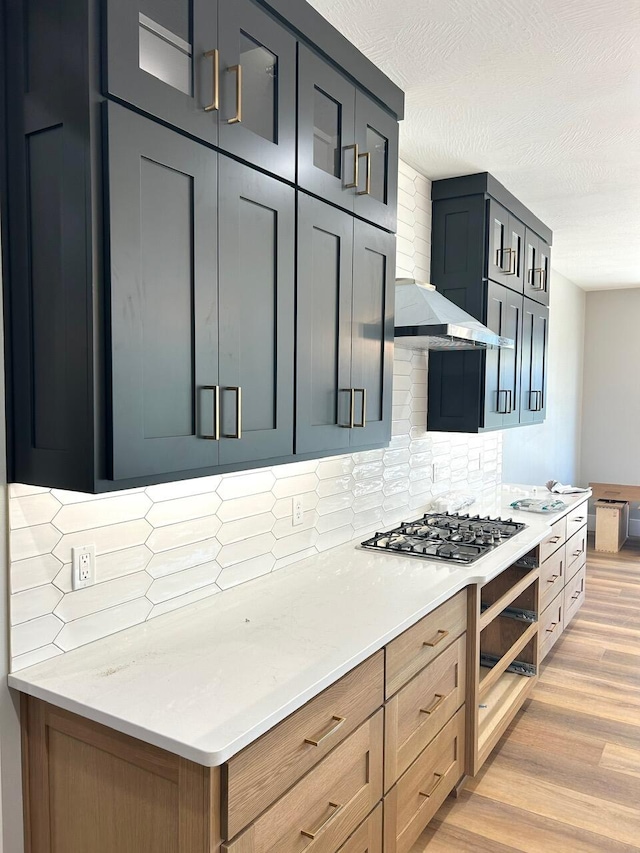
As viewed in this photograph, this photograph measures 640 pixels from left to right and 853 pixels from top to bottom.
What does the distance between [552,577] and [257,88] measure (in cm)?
287

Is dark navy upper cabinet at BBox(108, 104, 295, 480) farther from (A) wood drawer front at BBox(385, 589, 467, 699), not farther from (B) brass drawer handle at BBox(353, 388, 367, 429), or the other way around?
(A) wood drawer front at BBox(385, 589, 467, 699)

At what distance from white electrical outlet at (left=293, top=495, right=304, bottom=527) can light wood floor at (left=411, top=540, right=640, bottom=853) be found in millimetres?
1199

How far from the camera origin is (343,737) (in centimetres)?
162

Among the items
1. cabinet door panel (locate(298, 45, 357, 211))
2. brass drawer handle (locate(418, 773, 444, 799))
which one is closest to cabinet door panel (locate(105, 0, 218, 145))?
cabinet door panel (locate(298, 45, 357, 211))

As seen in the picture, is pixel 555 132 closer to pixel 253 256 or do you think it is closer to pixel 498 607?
pixel 253 256

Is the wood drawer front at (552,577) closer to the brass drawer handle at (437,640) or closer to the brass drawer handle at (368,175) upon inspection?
the brass drawer handle at (437,640)

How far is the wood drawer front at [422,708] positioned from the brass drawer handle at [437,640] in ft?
0.24

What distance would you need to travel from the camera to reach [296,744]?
1434mm

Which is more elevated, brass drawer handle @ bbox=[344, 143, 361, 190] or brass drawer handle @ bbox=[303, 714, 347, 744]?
brass drawer handle @ bbox=[344, 143, 361, 190]

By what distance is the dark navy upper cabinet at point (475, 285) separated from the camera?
3.36 m

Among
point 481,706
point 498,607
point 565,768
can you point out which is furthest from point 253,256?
point 565,768

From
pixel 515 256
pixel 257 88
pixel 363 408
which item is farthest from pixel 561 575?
pixel 257 88

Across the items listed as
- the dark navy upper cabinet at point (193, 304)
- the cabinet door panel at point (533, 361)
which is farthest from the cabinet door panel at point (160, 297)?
the cabinet door panel at point (533, 361)

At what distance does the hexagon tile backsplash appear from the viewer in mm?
1517
